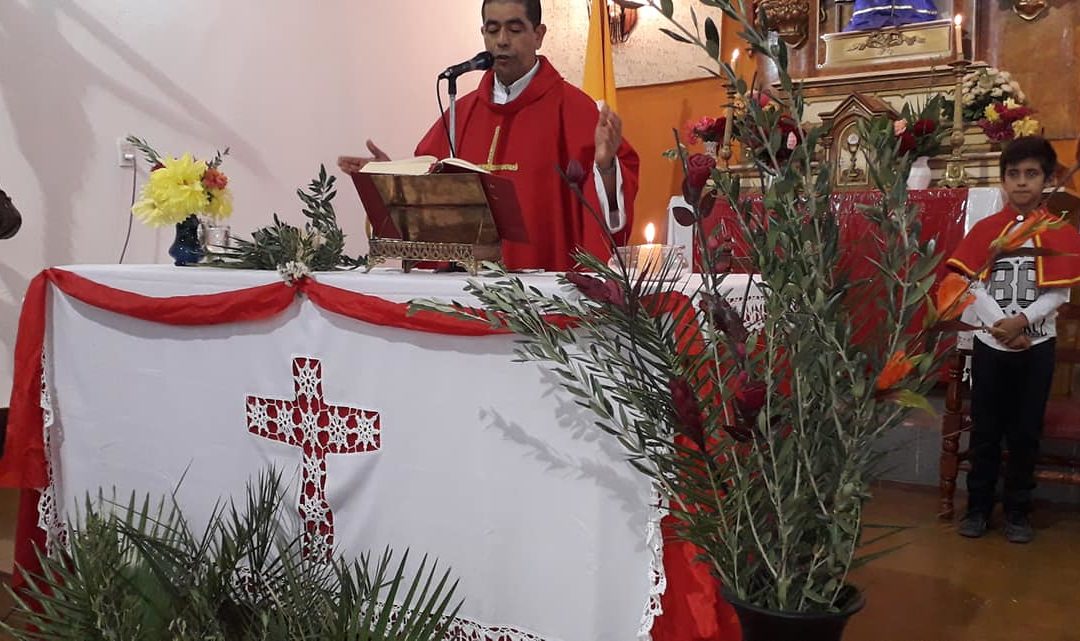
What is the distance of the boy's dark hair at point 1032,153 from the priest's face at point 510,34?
5.99 feet

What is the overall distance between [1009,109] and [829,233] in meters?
4.04

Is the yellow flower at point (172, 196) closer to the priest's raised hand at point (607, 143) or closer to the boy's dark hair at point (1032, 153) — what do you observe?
the priest's raised hand at point (607, 143)

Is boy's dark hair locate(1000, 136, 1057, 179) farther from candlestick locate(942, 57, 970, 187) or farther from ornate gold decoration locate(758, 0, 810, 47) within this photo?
ornate gold decoration locate(758, 0, 810, 47)

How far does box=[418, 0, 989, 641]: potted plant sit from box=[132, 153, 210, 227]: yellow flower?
1.68 metres

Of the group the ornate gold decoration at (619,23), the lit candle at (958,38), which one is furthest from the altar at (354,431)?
the ornate gold decoration at (619,23)

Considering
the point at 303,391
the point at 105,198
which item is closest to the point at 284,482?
the point at 303,391

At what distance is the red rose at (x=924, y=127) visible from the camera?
1190 mm

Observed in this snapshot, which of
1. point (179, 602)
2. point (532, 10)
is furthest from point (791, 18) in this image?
point (179, 602)

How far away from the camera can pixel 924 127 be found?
122 centimetres

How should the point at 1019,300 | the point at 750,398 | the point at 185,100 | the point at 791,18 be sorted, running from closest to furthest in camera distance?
1. the point at 750,398
2. the point at 1019,300
3. the point at 185,100
4. the point at 791,18

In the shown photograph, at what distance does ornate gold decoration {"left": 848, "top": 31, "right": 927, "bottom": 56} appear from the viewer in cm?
522

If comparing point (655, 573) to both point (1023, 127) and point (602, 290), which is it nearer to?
point (602, 290)

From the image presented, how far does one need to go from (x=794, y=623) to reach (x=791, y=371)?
0.34 metres

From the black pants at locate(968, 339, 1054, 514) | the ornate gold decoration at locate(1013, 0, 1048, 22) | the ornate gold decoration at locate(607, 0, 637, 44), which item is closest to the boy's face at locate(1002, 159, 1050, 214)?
the black pants at locate(968, 339, 1054, 514)
